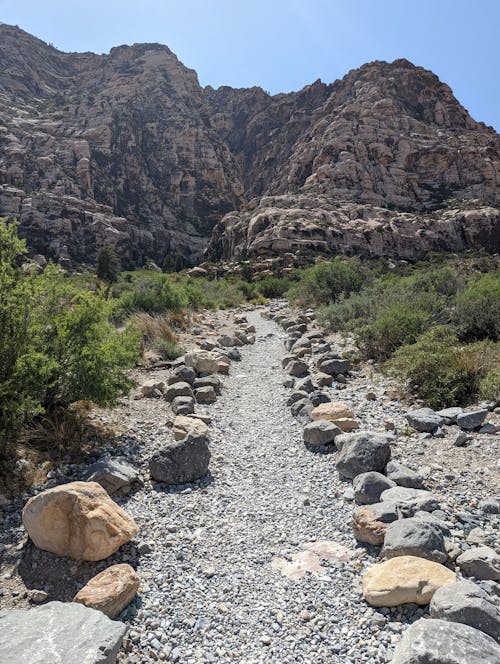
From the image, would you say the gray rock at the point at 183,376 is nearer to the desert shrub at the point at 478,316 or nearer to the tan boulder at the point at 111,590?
the tan boulder at the point at 111,590

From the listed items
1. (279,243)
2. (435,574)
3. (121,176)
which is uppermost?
(121,176)

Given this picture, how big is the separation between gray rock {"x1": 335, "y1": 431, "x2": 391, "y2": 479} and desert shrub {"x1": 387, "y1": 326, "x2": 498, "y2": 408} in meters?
2.01

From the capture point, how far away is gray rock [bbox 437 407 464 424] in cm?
575

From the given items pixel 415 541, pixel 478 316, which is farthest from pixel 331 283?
Result: pixel 415 541

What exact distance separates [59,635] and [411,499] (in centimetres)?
322

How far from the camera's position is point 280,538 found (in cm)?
396

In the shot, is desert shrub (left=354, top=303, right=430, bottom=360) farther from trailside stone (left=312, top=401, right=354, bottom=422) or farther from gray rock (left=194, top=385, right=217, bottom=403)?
gray rock (left=194, top=385, right=217, bottom=403)

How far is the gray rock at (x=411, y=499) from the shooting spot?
3818 mm

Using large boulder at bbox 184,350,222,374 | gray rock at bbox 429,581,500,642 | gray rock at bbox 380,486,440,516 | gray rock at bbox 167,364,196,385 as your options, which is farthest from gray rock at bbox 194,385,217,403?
gray rock at bbox 429,581,500,642

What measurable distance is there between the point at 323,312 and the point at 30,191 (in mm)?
66193

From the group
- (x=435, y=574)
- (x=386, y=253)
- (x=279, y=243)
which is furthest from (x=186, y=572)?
(x=386, y=253)

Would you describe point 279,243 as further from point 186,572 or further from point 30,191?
point 186,572

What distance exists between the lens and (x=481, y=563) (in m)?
3.01

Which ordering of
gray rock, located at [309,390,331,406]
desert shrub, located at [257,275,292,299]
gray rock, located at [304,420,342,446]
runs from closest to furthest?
gray rock, located at [304,420,342,446]
gray rock, located at [309,390,331,406]
desert shrub, located at [257,275,292,299]
